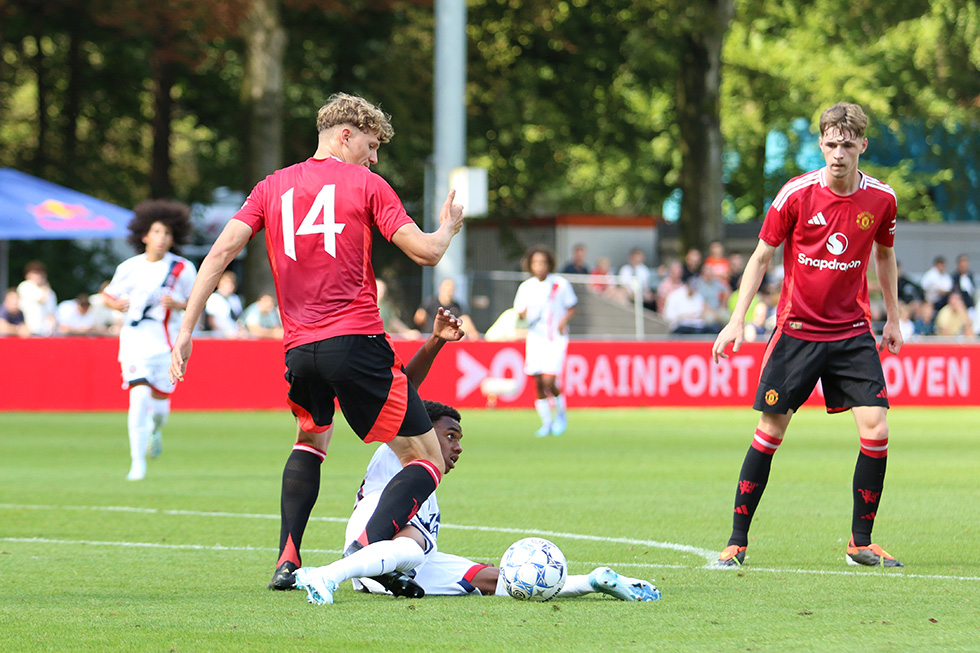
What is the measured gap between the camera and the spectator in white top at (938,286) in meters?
26.8

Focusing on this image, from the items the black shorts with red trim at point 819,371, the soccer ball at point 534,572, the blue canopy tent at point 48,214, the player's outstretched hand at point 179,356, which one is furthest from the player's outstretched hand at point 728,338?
the blue canopy tent at point 48,214

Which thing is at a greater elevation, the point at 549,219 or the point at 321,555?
the point at 549,219

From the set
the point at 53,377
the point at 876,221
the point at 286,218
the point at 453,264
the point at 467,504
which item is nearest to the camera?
the point at 286,218

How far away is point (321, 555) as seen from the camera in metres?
7.82

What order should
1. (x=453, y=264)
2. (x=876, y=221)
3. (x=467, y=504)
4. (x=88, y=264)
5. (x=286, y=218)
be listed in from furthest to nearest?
(x=88, y=264) < (x=453, y=264) < (x=467, y=504) < (x=876, y=221) < (x=286, y=218)

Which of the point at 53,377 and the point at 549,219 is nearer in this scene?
the point at 53,377

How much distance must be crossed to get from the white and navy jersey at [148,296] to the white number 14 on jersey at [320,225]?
6131 mm

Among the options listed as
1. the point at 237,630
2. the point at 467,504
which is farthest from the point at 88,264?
the point at 237,630

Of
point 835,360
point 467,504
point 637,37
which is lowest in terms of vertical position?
point 467,504

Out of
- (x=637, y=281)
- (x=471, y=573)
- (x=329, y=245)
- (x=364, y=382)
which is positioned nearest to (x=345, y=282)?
(x=329, y=245)

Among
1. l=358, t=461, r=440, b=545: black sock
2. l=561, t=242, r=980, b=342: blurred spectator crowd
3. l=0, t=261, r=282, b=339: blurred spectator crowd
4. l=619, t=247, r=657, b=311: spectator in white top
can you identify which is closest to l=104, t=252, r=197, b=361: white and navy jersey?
l=358, t=461, r=440, b=545: black sock

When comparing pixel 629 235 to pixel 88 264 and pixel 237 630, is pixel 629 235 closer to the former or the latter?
pixel 88 264

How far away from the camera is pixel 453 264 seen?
84.5ft

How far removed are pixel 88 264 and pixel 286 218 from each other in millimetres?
27096
